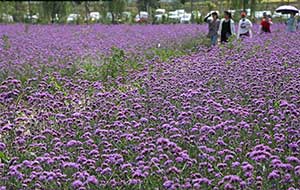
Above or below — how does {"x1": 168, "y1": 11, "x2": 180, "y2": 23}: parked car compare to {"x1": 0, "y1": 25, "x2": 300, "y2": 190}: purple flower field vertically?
below

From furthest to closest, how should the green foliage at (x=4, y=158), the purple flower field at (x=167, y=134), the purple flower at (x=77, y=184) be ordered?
the green foliage at (x=4, y=158) < the purple flower field at (x=167, y=134) < the purple flower at (x=77, y=184)

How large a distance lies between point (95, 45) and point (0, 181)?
8837 millimetres

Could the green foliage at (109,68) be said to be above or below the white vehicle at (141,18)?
above

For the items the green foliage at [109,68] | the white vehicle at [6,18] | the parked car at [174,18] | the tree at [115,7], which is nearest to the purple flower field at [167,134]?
the green foliage at [109,68]

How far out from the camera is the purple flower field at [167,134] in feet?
12.2

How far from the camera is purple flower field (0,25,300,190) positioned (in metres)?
3.71

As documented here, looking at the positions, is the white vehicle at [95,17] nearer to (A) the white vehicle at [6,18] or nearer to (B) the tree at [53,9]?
(B) the tree at [53,9]

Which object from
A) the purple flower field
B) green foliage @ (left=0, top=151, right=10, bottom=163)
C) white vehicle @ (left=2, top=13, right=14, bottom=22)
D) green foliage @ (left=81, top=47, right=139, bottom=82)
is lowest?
white vehicle @ (left=2, top=13, right=14, bottom=22)

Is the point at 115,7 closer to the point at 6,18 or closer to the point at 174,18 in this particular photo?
the point at 174,18

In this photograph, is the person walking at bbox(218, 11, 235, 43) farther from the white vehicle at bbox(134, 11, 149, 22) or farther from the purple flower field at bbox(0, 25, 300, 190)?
the white vehicle at bbox(134, 11, 149, 22)

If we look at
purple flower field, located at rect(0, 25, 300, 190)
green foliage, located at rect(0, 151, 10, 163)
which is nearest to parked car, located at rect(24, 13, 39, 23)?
purple flower field, located at rect(0, 25, 300, 190)

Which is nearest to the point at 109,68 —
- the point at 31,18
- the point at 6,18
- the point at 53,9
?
the point at 6,18

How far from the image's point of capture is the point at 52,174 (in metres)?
3.69

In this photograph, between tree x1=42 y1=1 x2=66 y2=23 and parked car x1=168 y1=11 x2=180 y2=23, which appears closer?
tree x1=42 y1=1 x2=66 y2=23
